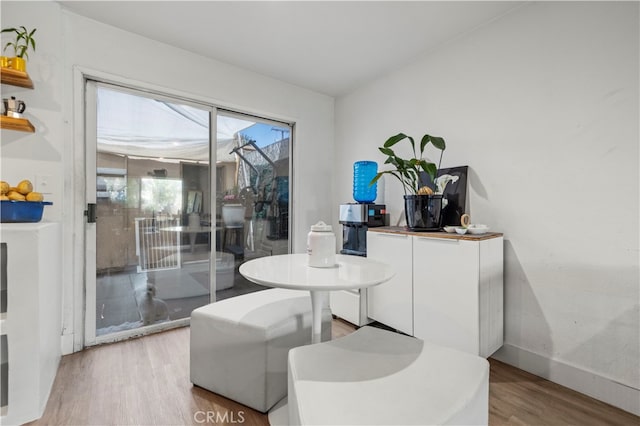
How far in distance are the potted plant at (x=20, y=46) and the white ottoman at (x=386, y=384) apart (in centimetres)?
236

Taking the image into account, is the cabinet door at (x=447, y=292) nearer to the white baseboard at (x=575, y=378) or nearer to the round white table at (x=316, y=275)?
the white baseboard at (x=575, y=378)

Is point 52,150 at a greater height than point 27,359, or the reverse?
point 52,150

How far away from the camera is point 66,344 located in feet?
6.89

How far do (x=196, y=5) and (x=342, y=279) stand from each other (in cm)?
211

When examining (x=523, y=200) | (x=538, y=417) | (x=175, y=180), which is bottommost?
(x=538, y=417)

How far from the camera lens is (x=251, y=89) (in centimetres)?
297

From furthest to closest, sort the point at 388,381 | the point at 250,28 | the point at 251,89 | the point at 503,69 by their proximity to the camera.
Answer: the point at 251,89
the point at 250,28
the point at 503,69
the point at 388,381

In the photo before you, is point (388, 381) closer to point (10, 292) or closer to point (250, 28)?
point (10, 292)

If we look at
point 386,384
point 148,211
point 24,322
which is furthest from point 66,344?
point 386,384

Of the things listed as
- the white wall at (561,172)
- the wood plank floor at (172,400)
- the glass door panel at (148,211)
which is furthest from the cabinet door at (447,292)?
the glass door panel at (148,211)

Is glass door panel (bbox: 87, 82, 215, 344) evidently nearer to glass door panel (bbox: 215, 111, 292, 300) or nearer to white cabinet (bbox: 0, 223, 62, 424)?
glass door panel (bbox: 215, 111, 292, 300)

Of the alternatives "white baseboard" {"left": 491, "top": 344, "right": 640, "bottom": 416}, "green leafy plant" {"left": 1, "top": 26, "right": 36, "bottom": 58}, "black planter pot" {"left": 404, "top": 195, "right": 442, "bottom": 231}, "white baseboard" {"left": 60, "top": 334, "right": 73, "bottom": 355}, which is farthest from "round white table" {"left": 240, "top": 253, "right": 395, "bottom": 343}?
"green leafy plant" {"left": 1, "top": 26, "right": 36, "bottom": 58}

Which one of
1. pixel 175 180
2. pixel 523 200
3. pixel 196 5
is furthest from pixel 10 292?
pixel 523 200

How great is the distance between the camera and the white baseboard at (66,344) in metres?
2.09
